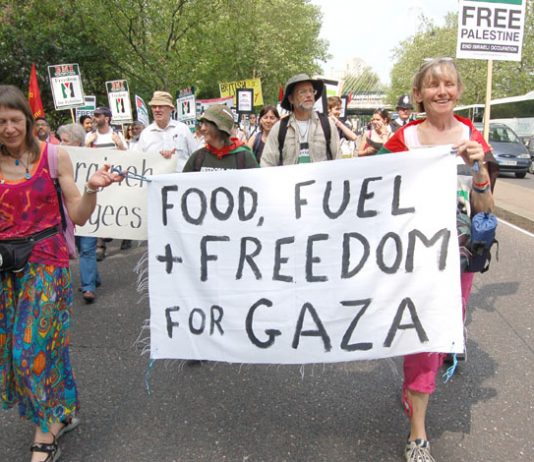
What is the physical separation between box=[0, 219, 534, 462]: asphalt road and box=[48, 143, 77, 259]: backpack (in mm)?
1038

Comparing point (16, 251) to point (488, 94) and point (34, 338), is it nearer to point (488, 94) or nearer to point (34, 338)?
point (34, 338)

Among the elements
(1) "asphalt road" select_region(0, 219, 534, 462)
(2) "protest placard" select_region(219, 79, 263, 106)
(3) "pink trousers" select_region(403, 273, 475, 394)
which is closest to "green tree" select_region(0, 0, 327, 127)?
(2) "protest placard" select_region(219, 79, 263, 106)

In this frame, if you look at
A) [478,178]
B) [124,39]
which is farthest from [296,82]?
[124,39]

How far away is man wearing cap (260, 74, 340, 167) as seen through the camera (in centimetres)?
399

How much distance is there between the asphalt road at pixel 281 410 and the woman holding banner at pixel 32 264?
36 centimetres

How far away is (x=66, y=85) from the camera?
9703 mm

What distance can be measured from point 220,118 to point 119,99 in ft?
28.7

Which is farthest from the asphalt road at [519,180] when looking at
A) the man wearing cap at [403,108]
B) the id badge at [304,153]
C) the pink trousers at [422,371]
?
the pink trousers at [422,371]

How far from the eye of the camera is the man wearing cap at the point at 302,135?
3990mm

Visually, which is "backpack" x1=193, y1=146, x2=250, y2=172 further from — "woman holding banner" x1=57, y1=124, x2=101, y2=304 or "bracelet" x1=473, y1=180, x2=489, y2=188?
"woman holding banner" x1=57, y1=124, x2=101, y2=304

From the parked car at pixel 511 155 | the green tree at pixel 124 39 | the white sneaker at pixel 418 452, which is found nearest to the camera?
the white sneaker at pixel 418 452

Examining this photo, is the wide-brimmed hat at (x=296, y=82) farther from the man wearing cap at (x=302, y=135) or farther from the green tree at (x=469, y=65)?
the green tree at (x=469, y=65)

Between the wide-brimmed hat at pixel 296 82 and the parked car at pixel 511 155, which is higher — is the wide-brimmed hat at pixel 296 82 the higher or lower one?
the higher one

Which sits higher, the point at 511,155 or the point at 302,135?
the point at 302,135
